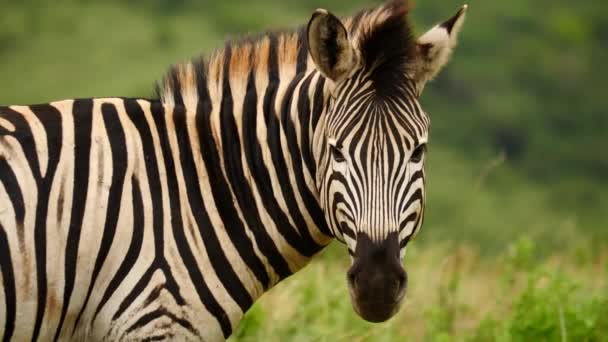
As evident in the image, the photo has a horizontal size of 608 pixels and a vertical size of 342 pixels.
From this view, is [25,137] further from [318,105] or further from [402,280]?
[402,280]

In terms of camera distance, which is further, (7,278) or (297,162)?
(297,162)

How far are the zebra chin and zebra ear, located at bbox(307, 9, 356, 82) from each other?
894mm

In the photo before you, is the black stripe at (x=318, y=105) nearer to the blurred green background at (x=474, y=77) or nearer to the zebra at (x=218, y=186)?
the zebra at (x=218, y=186)

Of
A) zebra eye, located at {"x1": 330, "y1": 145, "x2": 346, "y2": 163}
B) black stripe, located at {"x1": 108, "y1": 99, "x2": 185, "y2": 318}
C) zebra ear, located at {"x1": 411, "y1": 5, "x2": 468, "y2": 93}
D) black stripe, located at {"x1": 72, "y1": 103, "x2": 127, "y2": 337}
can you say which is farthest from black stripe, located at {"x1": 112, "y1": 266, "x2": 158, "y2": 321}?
zebra ear, located at {"x1": 411, "y1": 5, "x2": 468, "y2": 93}

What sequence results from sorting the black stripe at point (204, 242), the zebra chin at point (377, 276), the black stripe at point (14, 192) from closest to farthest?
the zebra chin at point (377, 276), the black stripe at point (14, 192), the black stripe at point (204, 242)

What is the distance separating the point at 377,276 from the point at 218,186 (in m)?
1.10

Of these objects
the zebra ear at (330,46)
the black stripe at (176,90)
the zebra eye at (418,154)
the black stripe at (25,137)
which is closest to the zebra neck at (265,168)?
the black stripe at (176,90)

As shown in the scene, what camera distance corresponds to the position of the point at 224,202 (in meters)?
5.14

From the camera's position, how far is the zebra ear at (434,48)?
16.6 feet

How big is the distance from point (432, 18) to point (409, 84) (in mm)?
74073

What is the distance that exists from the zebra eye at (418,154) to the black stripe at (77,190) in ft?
5.40

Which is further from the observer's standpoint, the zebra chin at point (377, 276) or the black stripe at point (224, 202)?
the black stripe at point (224, 202)

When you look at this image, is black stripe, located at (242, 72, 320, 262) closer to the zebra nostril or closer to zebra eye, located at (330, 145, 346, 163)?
zebra eye, located at (330, 145, 346, 163)

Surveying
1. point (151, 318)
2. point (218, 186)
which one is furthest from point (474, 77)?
point (151, 318)
